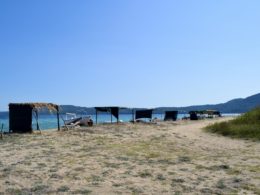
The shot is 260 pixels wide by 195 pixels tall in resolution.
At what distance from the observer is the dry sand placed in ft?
34.6

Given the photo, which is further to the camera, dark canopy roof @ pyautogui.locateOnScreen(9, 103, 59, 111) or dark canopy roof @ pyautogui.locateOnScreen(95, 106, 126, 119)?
dark canopy roof @ pyautogui.locateOnScreen(95, 106, 126, 119)

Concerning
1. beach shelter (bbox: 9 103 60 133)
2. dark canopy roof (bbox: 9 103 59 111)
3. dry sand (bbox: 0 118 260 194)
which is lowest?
dry sand (bbox: 0 118 260 194)

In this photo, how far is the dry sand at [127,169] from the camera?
10539 millimetres

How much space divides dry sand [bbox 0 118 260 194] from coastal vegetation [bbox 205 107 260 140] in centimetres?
422

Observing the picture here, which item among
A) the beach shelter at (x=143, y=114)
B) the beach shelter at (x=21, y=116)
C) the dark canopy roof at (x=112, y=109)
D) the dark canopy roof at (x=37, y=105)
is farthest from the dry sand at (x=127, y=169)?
the beach shelter at (x=143, y=114)

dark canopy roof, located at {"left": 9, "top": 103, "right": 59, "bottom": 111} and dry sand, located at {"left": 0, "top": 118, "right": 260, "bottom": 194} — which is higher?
dark canopy roof, located at {"left": 9, "top": 103, "right": 59, "bottom": 111}

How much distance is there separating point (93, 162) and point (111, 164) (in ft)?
2.22

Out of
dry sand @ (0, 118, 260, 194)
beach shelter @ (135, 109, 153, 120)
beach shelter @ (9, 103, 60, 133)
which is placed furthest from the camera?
beach shelter @ (135, 109, 153, 120)

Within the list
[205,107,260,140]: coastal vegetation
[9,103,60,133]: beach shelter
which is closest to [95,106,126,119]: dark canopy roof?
[205,107,260,140]: coastal vegetation

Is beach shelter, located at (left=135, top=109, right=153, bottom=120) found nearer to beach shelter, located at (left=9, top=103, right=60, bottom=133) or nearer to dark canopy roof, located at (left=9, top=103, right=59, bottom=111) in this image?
dark canopy roof, located at (left=9, top=103, right=59, bottom=111)

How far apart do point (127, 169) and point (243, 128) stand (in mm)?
13596

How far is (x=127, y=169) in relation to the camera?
42.5ft

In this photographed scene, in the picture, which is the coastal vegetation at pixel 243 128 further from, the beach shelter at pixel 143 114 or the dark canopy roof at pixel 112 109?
the beach shelter at pixel 143 114

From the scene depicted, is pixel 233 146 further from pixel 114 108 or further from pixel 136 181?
pixel 114 108
